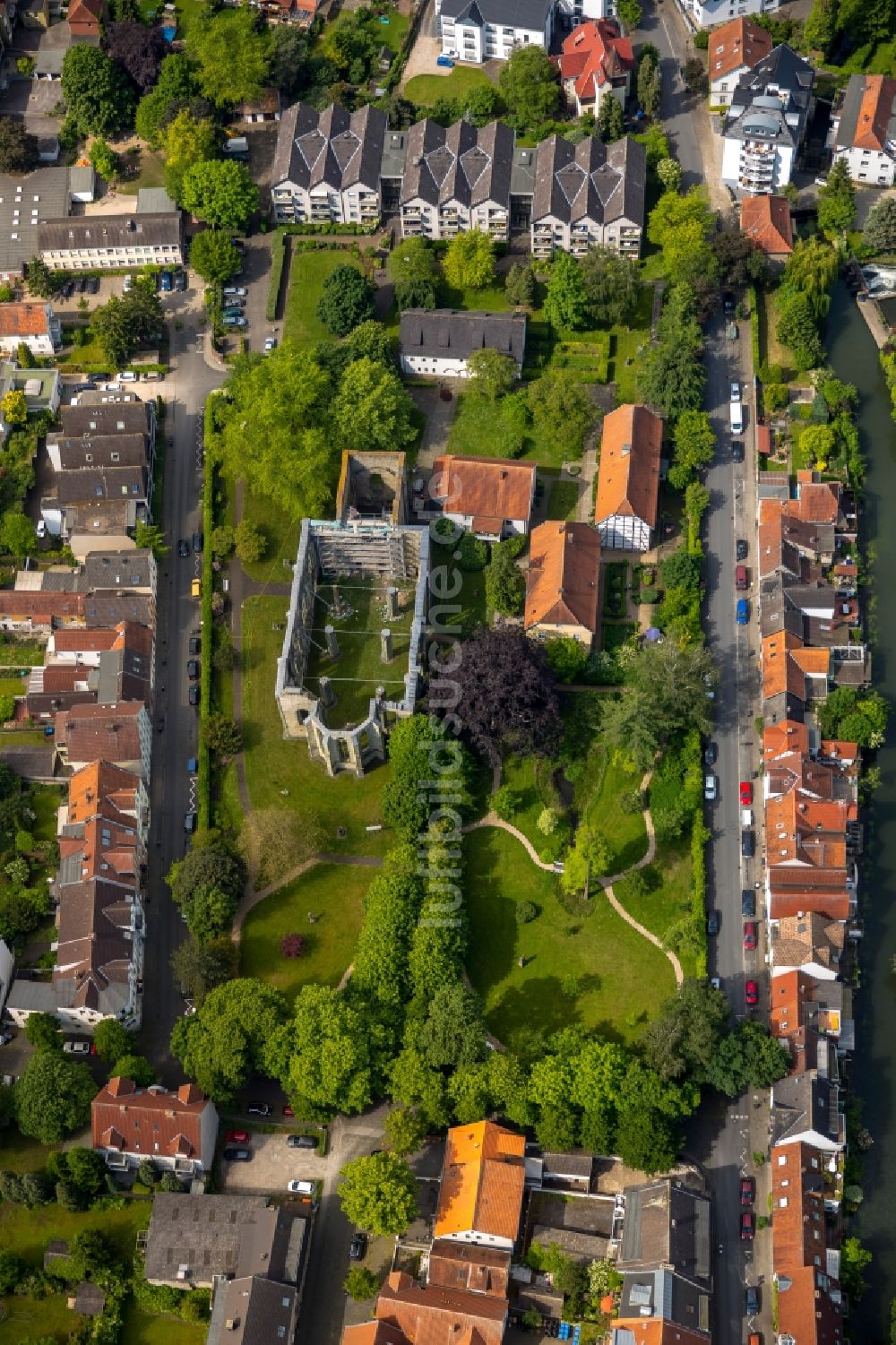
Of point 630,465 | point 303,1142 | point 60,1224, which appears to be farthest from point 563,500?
point 60,1224

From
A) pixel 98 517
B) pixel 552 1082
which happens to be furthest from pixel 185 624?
pixel 552 1082

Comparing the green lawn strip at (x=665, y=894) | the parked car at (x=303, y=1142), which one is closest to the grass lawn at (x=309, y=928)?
the parked car at (x=303, y=1142)

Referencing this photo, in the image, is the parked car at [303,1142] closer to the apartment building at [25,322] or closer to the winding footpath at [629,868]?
the winding footpath at [629,868]

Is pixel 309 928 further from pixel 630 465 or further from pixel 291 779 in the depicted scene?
pixel 630 465

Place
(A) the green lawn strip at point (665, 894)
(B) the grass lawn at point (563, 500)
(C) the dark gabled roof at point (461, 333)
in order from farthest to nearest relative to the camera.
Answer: (C) the dark gabled roof at point (461, 333) < (B) the grass lawn at point (563, 500) < (A) the green lawn strip at point (665, 894)

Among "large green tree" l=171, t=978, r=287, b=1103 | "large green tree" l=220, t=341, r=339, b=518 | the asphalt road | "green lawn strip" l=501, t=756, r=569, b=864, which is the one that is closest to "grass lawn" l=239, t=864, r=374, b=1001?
"large green tree" l=171, t=978, r=287, b=1103

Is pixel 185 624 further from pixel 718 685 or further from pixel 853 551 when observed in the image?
pixel 853 551
